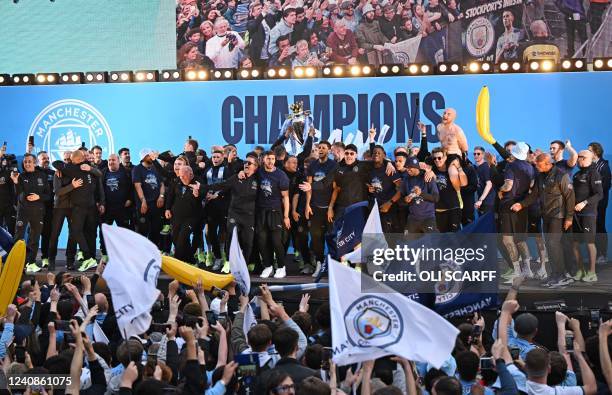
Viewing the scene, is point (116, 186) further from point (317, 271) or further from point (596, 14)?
point (596, 14)

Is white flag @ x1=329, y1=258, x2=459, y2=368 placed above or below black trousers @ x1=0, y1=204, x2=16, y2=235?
below

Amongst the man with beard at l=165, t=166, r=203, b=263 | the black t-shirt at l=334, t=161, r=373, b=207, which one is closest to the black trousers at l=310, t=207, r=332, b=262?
the black t-shirt at l=334, t=161, r=373, b=207

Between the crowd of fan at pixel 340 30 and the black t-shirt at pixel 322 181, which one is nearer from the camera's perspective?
the black t-shirt at pixel 322 181

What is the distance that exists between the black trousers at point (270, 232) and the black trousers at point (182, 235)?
974 mm

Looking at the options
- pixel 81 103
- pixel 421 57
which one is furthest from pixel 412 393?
pixel 421 57

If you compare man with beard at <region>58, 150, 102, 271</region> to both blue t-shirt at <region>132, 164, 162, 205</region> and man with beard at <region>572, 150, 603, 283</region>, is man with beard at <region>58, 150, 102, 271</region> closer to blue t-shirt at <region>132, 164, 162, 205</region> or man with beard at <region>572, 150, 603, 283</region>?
blue t-shirt at <region>132, 164, 162, 205</region>

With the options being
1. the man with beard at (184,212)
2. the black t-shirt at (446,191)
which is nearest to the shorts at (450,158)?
the black t-shirt at (446,191)

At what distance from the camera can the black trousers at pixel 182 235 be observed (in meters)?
15.1

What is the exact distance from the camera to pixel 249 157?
14492mm

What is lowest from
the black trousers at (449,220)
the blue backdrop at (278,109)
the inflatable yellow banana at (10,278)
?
the inflatable yellow banana at (10,278)

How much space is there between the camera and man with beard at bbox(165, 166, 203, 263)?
1498 cm

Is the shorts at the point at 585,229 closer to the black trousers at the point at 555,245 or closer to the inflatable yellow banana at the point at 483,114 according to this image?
the black trousers at the point at 555,245

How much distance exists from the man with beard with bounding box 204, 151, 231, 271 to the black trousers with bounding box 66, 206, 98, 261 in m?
1.61

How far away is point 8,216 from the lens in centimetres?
1630
